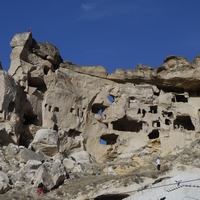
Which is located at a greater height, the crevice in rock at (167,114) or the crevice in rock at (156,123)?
the crevice in rock at (167,114)

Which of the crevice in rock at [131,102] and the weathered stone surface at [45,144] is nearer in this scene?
the weathered stone surface at [45,144]

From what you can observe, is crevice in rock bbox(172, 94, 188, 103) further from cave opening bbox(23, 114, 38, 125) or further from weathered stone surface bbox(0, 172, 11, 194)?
weathered stone surface bbox(0, 172, 11, 194)

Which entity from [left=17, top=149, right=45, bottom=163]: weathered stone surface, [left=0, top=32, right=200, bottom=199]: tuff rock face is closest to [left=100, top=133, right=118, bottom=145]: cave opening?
[left=0, top=32, right=200, bottom=199]: tuff rock face

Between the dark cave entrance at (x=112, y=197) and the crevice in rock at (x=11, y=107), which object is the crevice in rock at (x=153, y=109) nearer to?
A: the crevice in rock at (x=11, y=107)

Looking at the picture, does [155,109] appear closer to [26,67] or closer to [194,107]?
[194,107]

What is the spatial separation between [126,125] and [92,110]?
3.04m

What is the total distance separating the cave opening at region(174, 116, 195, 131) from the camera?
130 feet

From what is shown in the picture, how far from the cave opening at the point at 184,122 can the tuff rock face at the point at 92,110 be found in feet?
0.26

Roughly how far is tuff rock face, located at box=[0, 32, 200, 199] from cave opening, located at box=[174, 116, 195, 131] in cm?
8

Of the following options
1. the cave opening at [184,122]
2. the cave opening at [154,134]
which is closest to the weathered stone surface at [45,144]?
the cave opening at [154,134]

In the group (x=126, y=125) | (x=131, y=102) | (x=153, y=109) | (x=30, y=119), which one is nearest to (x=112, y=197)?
(x=30, y=119)

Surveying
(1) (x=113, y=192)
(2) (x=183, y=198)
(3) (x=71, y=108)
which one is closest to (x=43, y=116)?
(3) (x=71, y=108)

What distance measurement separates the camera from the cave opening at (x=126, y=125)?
39.4m

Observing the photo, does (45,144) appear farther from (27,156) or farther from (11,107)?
(11,107)
